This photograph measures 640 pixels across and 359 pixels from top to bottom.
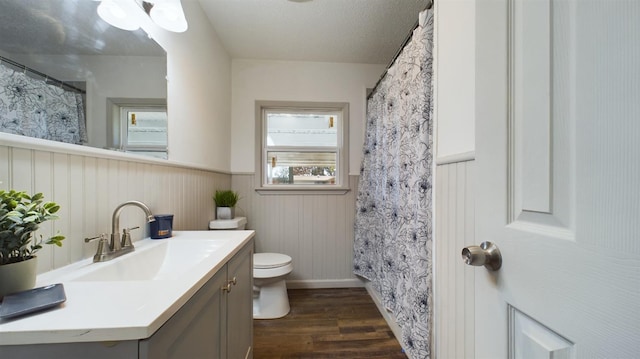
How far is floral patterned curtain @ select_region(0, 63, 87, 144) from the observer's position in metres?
0.59

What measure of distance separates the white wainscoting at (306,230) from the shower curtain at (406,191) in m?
0.41

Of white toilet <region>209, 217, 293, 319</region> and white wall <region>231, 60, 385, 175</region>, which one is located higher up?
white wall <region>231, 60, 385, 175</region>

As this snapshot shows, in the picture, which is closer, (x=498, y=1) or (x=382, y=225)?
(x=498, y=1)

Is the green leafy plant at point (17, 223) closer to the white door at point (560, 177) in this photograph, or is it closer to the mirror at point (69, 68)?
the mirror at point (69, 68)

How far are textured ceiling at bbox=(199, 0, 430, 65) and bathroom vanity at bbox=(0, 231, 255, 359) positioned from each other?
167 cm

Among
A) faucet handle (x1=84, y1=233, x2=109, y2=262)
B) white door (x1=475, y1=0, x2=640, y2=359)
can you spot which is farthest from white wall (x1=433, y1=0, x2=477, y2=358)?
faucet handle (x1=84, y1=233, x2=109, y2=262)

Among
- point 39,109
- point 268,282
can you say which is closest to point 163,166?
point 39,109

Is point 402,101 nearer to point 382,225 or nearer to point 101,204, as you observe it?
point 382,225

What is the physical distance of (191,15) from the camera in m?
1.57

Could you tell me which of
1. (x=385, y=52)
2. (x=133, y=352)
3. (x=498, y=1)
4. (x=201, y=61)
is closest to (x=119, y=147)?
(x=133, y=352)

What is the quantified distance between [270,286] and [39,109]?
1.69 m

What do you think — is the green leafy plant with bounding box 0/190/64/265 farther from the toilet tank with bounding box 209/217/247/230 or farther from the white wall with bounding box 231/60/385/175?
the white wall with bounding box 231/60/385/175

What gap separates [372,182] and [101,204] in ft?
5.88

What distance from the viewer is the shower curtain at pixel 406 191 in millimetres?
1161
